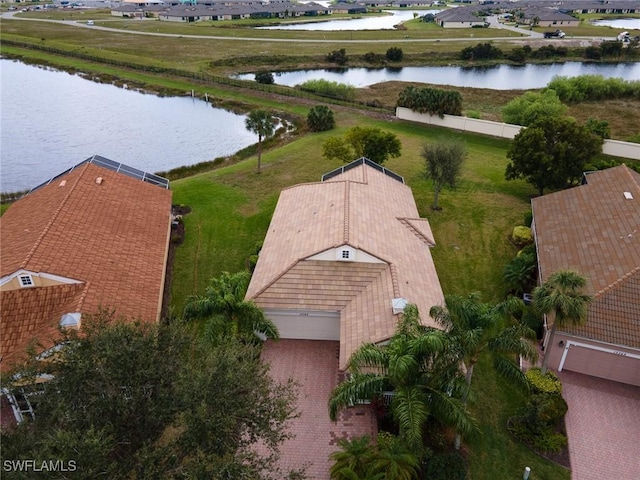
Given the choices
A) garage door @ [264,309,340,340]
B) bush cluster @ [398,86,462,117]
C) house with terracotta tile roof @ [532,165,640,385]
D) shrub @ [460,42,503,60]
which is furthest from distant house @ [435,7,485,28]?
garage door @ [264,309,340,340]

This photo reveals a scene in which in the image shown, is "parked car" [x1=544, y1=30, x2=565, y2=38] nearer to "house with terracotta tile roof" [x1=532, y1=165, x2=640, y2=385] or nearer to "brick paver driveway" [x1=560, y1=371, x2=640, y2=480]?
"house with terracotta tile roof" [x1=532, y1=165, x2=640, y2=385]

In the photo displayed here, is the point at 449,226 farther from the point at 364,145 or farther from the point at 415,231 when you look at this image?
the point at 364,145

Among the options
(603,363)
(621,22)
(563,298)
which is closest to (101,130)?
(563,298)

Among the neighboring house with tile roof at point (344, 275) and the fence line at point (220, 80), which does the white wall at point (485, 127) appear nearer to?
the fence line at point (220, 80)

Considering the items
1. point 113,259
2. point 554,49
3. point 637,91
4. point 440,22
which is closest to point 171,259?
point 113,259

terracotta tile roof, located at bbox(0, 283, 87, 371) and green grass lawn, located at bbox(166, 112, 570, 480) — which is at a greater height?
terracotta tile roof, located at bbox(0, 283, 87, 371)

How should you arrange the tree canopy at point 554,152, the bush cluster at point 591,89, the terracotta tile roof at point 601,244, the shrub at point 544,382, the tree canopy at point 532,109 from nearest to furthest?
the shrub at point 544,382 → the terracotta tile roof at point 601,244 → the tree canopy at point 554,152 → the tree canopy at point 532,109 → the bush cluster at point 591,89

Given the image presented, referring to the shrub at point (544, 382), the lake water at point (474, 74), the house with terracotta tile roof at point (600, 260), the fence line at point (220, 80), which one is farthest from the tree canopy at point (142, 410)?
the lake water at point (474, 74)
